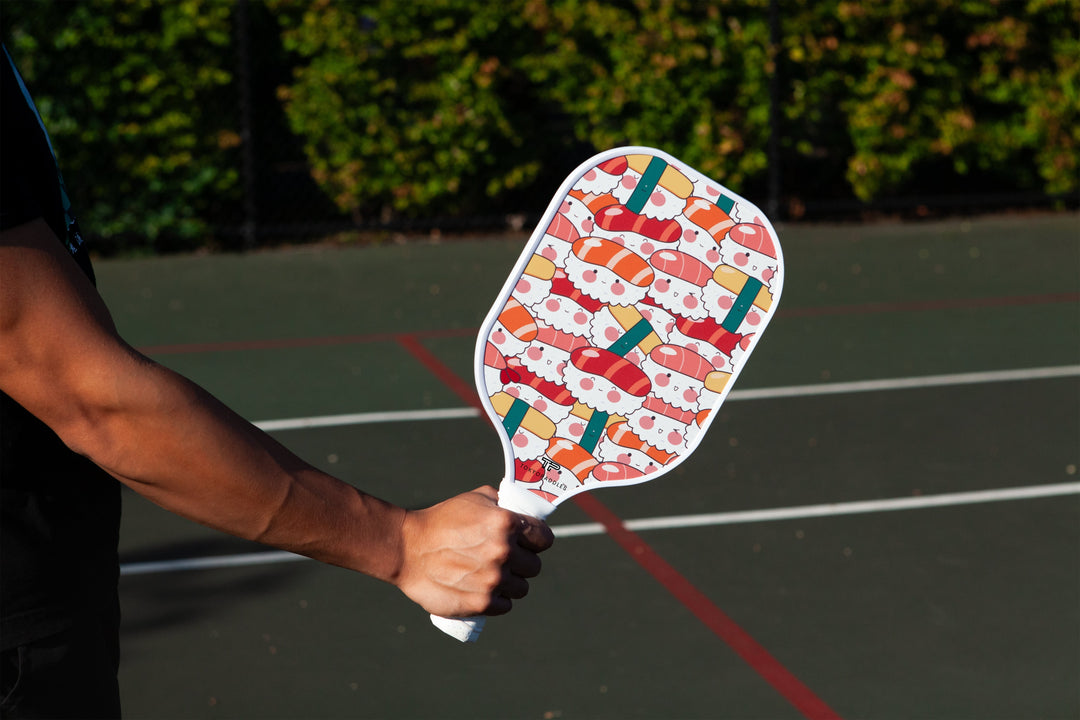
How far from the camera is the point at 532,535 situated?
162 cm

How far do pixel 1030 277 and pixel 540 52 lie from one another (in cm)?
461

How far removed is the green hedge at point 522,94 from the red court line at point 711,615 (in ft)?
21.2

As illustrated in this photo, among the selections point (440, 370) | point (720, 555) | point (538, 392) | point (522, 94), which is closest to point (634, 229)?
point (538, 392)

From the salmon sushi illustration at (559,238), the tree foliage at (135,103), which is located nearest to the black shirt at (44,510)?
the salmon sushi illustration at (559,238)

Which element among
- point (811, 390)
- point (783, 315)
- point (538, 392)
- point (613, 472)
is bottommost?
point (783, 315)

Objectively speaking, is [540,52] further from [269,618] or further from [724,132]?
[269,618]

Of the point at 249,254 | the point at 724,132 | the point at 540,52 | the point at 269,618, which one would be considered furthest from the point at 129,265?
the point at 269,618

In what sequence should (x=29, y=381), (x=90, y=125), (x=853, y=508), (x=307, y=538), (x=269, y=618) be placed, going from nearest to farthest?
(x=29, y=381) < (x=307, y=538) < (x=269, y=618) < (x=853, y=508) < (x=90, y=125)

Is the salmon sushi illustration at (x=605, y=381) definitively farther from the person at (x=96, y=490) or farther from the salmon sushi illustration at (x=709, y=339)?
the person at (x=96, y=490)

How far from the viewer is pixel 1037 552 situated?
4691 millimetres

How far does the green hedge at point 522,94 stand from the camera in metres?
10.6

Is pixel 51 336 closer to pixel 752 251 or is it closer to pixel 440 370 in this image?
pixel 752 251

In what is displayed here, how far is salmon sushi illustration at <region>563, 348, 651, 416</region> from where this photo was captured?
191 centimetres

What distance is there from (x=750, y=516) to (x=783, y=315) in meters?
3.81
